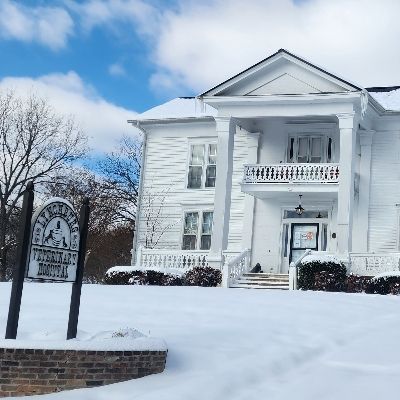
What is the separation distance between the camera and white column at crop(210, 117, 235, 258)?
24938 millimetres

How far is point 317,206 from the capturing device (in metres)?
26.8

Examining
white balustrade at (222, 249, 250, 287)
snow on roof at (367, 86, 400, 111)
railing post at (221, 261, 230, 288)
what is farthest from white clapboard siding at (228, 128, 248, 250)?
snow on roof at (367, 86, 400, 111)

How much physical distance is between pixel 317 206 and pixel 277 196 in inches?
56.5

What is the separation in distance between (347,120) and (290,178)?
2.88 meters

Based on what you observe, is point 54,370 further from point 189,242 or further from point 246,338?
point 189,242

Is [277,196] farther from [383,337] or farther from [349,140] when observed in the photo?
[383,337]

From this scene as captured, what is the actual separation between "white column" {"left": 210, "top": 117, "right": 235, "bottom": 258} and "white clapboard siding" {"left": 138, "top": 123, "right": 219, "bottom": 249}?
3155 mm

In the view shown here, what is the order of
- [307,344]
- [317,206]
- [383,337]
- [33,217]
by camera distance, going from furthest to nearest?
[317,206]
[383,337]
[307,344]
[33,217]

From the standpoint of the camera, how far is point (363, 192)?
26.2m

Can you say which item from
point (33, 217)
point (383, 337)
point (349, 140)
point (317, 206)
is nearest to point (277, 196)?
point (317, 206)

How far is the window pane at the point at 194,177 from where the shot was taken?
2877 centimetres

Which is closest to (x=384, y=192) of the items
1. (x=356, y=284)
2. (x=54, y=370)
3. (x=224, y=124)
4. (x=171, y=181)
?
(x=356, y=284)

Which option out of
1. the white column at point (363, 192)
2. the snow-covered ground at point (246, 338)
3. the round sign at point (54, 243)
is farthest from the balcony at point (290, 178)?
the round sign at point (54, 243)

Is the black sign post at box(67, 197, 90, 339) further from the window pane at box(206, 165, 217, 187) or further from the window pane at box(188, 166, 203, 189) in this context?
the window pane at box(188, 166, 203, 189)
